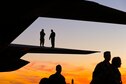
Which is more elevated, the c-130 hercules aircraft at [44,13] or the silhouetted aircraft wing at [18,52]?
the c-130 hercules aircraft at [44,13]

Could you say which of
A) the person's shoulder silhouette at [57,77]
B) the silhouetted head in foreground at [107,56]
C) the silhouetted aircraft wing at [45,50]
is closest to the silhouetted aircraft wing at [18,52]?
the silhouetted aircraft wing at [45,50]

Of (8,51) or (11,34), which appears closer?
(11,34)

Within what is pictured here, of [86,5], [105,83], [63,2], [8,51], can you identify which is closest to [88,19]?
[86,5]

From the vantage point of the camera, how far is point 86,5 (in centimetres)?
390

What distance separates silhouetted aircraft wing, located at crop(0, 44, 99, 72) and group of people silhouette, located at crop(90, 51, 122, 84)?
14.4 meters

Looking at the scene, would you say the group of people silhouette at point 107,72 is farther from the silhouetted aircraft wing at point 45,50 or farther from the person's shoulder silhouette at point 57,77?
the silhouetted aircraft wing at point 45,50

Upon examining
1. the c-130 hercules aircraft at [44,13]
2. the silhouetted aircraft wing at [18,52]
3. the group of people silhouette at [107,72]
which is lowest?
the silhouetted aircraft wing at [18,52]

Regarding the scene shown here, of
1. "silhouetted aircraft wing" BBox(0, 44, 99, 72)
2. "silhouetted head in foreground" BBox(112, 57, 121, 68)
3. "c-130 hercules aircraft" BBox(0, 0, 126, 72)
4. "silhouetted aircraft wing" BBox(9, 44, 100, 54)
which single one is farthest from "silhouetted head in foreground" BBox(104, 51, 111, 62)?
"silhouetted aircraft wing" BBox(9, 44, 100, 54)

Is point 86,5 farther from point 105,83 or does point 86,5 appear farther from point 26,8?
point 105,83

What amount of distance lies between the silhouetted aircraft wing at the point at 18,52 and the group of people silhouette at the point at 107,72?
14.4m

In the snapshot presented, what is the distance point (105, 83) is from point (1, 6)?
253cm

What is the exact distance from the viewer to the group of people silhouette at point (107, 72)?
5.32m

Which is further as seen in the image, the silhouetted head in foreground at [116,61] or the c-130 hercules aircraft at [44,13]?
the silhouetted head in foreground at [116,61]

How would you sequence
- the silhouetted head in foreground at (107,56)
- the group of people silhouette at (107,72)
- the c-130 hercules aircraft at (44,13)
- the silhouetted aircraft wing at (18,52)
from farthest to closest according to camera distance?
1. the silhouetted aircraft wing at (18,52)
2. the silhouetted head in foreground at (107,56)
3. the group of people silhouette at (107,72)
4. the c-130 hercules aircraft at (44,13)
